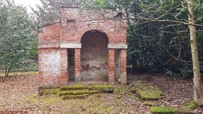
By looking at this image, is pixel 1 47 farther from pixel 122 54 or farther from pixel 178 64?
pixel 178 64

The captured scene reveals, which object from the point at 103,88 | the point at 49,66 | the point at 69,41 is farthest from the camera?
the point at 69,41

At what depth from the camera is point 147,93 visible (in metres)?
12.5

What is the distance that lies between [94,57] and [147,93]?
5.83 meters

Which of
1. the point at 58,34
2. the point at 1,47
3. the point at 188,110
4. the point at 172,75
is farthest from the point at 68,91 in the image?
the point at 1,47

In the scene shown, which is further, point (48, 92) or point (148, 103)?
point (48, 92)

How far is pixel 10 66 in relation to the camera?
21.9 m

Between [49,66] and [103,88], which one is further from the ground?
[49,66]

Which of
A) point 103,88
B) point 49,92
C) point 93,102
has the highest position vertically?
point 103,88

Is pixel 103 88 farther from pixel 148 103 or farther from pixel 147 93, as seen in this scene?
pixel 148 103

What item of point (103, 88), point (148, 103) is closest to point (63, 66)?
point (103, 88)

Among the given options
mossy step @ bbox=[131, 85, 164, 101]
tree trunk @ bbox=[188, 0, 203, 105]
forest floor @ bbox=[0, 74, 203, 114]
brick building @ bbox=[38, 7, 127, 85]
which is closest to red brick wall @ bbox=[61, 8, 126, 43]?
brick building @ bbox=[38, 7, 127, 85]

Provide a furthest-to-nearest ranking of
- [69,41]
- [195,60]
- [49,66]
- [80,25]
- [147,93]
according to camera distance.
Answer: [80,25], [69,41], [49,66], [147,93], [195,60]

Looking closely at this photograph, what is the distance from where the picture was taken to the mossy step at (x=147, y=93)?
1184cm

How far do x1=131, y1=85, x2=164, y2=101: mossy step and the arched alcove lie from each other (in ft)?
12.4
